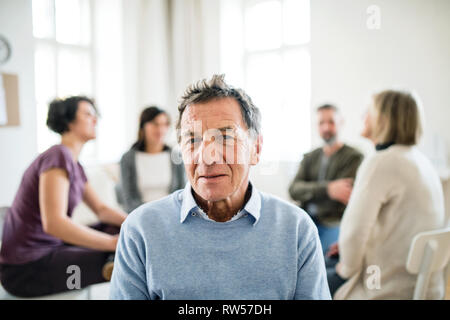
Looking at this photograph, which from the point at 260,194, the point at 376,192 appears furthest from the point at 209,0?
the point at 376,192

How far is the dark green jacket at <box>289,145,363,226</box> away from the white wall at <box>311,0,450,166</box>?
16.2 inches

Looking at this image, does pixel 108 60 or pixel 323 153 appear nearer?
pixel 108 60

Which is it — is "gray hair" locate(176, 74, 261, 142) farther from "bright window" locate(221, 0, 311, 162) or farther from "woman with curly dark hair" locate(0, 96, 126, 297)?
"woman with curly dark hair" locate(0, 96, 126, 297)

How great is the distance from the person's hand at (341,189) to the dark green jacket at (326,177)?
0.02 m

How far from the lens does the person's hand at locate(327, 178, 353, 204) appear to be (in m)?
1.48

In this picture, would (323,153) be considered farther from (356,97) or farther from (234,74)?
(234,74)

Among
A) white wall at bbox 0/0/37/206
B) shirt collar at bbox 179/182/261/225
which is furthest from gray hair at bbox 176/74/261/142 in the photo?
white wall at bbox 0/0/37/206

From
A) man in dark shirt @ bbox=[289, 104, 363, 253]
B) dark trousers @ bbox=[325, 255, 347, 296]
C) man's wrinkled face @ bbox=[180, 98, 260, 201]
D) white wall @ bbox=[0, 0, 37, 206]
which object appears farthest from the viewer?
man in dark shirt @ bbox=[289, 104, 363, 253]

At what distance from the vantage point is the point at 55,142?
96 cm

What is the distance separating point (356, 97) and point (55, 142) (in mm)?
1145

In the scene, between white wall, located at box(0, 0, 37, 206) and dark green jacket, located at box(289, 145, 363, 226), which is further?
dark green jacket, located at box(289, 145, 363, 226)

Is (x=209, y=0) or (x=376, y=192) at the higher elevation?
(x=209, y=0)

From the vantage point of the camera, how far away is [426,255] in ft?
3.32

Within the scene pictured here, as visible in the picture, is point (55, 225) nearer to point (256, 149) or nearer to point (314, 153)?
point (256, 149)
